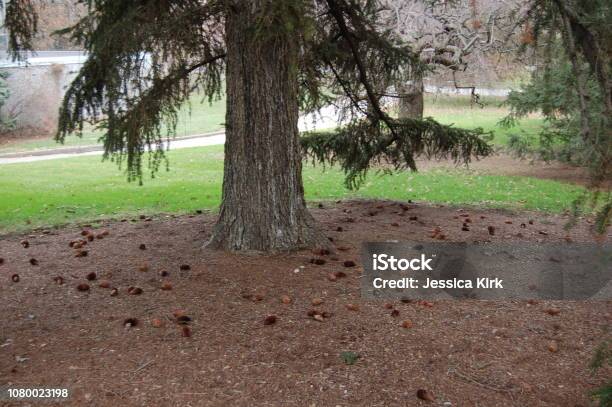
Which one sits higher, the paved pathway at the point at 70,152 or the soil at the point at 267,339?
the paved pathway at the point at 70,152

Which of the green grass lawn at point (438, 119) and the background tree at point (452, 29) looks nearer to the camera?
the background tree at point (452, 29)

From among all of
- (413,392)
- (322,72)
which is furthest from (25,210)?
(413,392)

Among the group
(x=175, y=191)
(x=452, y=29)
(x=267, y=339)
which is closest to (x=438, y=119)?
(x=452, y=29)

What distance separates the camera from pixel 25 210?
985cm

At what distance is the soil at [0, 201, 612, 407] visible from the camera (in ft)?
12.0

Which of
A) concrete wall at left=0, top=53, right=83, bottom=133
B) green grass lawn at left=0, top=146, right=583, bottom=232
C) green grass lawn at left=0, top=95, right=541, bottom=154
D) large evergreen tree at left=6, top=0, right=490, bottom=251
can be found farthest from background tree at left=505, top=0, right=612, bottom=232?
concrete wall at left=0, top=53, right=83, bottom=133

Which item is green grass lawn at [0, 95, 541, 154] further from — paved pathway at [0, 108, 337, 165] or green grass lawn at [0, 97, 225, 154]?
paved pathway at [0, 108, 337, 165]

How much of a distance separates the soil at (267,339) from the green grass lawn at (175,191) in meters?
3.60

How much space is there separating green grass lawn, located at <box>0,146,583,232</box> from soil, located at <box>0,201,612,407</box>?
3600 mm

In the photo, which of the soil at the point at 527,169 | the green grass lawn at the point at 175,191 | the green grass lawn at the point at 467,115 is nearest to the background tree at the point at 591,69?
the green grass lawn at the point at 175,191

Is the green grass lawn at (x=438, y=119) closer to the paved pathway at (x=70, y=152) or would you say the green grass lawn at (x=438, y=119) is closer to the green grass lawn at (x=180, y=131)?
the green grass lawn at (x=180, y=131)

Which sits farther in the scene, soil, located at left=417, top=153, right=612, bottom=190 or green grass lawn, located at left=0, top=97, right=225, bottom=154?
green grass lawn, located at left=0, top=97, right=225, bottom=154

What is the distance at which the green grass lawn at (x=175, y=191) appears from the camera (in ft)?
32.2

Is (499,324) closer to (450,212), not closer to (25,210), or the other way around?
(450,212)
